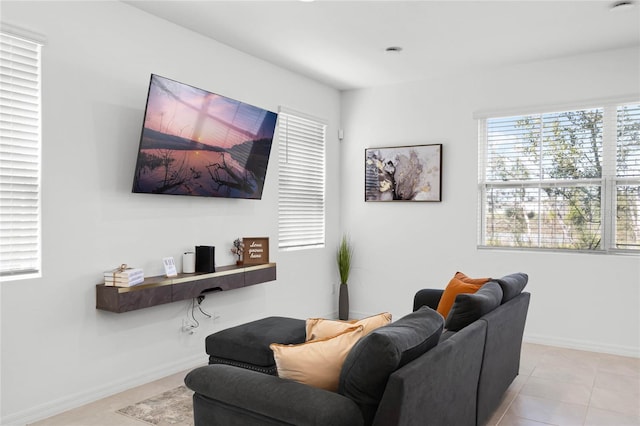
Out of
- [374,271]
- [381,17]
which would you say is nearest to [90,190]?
[381,17]

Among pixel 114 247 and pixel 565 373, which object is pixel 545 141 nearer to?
pixel 565 373

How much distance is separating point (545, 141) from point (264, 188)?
114 inches

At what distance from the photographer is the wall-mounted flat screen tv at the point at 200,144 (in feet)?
11.4

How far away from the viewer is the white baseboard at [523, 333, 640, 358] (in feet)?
14.7

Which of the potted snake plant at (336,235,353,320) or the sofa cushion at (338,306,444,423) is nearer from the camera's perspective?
the sofa cushion at (338,306,444,423)

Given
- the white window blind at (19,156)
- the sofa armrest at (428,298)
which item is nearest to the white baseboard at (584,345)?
the sofa armrest at (428,298)

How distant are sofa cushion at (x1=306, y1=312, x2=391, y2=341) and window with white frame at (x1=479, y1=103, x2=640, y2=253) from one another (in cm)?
330

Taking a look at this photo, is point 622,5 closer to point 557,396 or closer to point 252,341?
point 557,396

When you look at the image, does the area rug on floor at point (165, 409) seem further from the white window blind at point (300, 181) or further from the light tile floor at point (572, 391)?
the white window blind at point (300, 181)

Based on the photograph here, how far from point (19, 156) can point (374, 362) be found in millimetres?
2544

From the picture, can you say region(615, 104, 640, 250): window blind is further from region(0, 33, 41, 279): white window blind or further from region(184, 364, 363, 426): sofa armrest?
region(0, 33, 41, 279): white window blind

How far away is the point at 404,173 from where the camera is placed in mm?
5652

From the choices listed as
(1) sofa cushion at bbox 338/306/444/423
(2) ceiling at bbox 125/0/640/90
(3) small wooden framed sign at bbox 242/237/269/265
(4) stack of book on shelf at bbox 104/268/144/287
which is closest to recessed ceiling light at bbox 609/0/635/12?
(2) ceiling at bbox 125/0/640/90

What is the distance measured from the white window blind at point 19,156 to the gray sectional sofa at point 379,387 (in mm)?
1606
